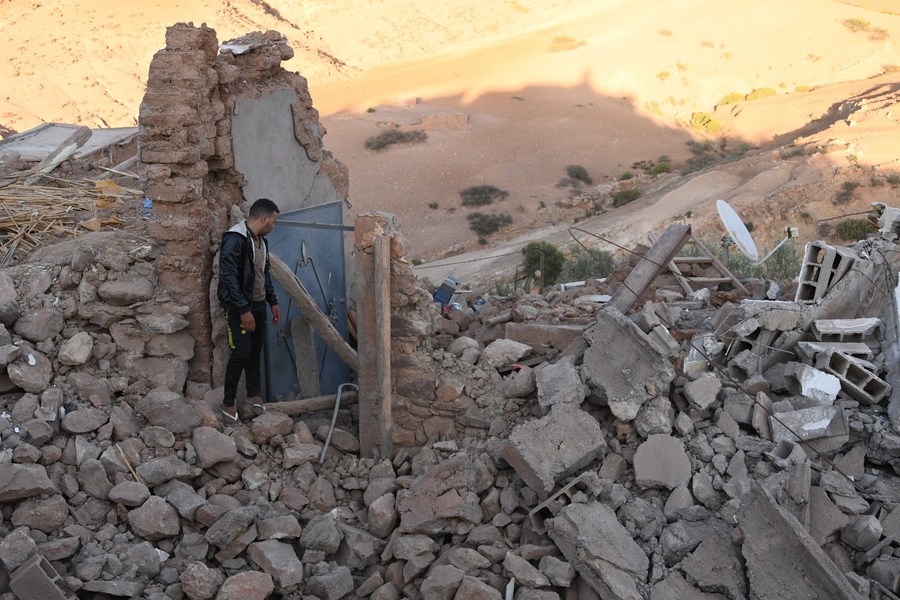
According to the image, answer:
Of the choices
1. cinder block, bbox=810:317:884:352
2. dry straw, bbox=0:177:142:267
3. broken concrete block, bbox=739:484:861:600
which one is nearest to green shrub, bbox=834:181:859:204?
cinder block, bbox=810:317:884:352

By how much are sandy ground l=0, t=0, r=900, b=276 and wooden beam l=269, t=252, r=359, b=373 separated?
50.2 feet

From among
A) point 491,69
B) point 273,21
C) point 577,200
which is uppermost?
point 273,21

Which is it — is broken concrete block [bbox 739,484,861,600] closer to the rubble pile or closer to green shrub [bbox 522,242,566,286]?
the rubble pile

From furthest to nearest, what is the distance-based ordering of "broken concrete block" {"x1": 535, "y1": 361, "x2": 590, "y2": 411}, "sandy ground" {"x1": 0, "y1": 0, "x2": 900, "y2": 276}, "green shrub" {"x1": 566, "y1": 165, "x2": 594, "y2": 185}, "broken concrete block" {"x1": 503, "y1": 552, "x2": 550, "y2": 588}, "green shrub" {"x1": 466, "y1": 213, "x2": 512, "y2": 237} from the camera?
"green shrub" {"x1": 566, "y1": 165, "x2": 594, "y2": 185}, "sandy ground" {"x1": 0, "y1": 0, "x2": 900, "y2": 276}, "green shrub" {"x1": 466, "y1": 213, "x2": 512, "y2": 237}, "broken concrete block" {"x1": 535, "y1": 361, "x2": 590, "y2": 411}, "broken concrete block" {"x1": 503, "y1": 552, "x2": 550, "y2": 588}

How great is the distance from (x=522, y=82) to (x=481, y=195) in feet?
45.4

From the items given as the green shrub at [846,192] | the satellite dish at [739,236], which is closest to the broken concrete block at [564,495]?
the satellite dish at [739,236]

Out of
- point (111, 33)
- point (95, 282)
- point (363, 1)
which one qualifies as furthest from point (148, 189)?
point (363, 1)

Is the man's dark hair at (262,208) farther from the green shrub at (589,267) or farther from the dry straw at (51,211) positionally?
the green shrub at (589,267)

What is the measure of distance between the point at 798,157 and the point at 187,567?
23.0m

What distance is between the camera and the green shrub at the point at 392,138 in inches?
1204

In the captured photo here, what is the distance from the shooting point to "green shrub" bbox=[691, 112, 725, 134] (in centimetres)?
3453

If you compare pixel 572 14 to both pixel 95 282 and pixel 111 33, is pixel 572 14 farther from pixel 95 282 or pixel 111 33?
pixel 95 282

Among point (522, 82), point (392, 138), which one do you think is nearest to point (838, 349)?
point (392, 138)

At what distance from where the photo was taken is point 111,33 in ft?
121
